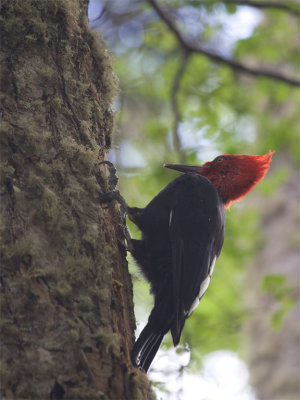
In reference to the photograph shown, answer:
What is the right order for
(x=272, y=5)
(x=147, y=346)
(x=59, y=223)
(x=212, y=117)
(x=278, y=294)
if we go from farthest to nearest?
1. (x=212, y=117)
2. (x=272, y=5)
3. (x=278, y=294)
4. (x=147, y=346)
5. (x=59, y=223)

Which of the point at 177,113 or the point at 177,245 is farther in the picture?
the point at 177,113

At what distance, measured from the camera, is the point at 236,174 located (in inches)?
141

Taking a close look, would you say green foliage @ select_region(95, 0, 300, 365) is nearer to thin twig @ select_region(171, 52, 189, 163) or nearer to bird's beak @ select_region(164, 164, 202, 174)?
thin twig @ select_region(171, 52, 189, 163)

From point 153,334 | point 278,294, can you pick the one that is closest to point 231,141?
point 278,294

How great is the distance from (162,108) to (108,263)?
6495mm

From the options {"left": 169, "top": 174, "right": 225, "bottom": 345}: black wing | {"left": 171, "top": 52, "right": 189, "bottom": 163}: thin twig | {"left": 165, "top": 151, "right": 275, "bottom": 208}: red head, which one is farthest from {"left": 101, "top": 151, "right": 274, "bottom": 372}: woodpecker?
{"left": 171, "top": 52, "right": 189, "bottom": 163}: thin twig

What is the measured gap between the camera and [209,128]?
19.5 ft

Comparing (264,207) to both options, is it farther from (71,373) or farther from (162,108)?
(71,373)

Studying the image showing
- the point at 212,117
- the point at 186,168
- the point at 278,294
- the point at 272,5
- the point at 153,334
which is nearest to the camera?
the point at 153,334

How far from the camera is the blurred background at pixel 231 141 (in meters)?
5.29

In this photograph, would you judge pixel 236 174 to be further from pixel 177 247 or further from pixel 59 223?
pixel 59 223

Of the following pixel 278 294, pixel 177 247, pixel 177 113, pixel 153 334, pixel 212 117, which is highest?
pixel 212 117

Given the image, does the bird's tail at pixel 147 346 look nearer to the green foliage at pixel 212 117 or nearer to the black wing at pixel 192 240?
the black wing at pixel 192 240

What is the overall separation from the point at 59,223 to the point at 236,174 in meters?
2.04
